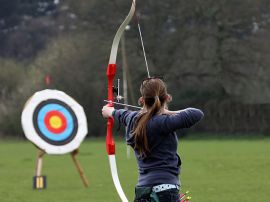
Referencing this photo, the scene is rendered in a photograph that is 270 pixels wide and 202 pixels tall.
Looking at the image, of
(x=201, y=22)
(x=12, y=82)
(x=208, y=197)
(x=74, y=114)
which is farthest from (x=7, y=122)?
(x=208, y=197)

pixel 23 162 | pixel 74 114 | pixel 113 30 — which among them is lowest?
pixel 23 162

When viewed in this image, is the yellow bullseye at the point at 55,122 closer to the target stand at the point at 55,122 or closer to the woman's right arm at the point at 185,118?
the target stand at the point at 55,122

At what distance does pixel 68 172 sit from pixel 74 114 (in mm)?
3054

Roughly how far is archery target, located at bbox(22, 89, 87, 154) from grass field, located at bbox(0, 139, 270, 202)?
74 cm

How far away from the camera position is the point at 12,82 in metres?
46.7

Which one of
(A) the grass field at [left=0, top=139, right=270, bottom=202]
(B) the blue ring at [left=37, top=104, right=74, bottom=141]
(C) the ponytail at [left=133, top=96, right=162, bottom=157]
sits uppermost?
(C) the ponytail at [left=133, top=96, right=162, bottom=157]

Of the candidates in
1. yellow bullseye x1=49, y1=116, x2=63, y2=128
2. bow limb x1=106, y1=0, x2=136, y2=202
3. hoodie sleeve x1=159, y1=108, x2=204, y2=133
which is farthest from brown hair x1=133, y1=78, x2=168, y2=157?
yellow bullseye x1=49, y1=116, x2=63, y2=128

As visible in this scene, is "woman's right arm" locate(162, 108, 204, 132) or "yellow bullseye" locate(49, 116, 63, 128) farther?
"yellow bullseye" locate(49, 116, 63, 128)

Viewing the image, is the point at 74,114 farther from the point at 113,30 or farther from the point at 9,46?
the point at 9,46

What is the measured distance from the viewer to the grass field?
38.4 ft

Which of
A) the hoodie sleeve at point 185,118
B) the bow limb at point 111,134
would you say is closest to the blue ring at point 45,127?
the bow limb at point 111,134

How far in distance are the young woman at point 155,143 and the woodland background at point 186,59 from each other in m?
32.2

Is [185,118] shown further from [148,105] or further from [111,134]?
[111,134]

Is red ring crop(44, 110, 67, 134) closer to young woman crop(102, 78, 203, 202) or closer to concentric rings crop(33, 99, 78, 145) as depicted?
concentric rings crop(33, 99, 78, 145)
